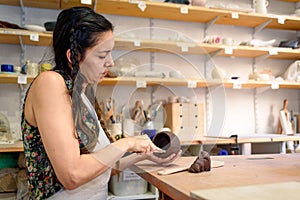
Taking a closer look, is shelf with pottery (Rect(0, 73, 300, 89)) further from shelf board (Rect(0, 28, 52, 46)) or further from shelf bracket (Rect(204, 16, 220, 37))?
shelf bracket (Rect(204, 16, 220, 37))

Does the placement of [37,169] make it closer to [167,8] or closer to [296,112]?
[167,8]

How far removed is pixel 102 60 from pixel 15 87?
180cm

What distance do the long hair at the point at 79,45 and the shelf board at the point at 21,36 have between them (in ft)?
3.94

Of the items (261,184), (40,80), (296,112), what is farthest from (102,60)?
(296,112)

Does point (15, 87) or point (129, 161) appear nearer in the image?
point (129, 161)

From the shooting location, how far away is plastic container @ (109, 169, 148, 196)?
1.98 meters

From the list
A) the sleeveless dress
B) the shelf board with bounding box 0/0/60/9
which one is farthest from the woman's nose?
the shelf board with bounding box 0/0/60/9

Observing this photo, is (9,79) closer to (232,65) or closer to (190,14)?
(190,14)

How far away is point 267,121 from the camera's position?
3.05 meters

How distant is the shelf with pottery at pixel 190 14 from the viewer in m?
2.44

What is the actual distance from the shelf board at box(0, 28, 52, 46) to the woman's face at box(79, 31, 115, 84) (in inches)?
50.0

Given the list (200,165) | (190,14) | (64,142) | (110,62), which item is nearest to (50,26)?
(190,14)

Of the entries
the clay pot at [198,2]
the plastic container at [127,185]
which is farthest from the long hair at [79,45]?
the clay pot at [198,2]

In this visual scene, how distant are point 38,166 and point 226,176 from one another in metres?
0.52
